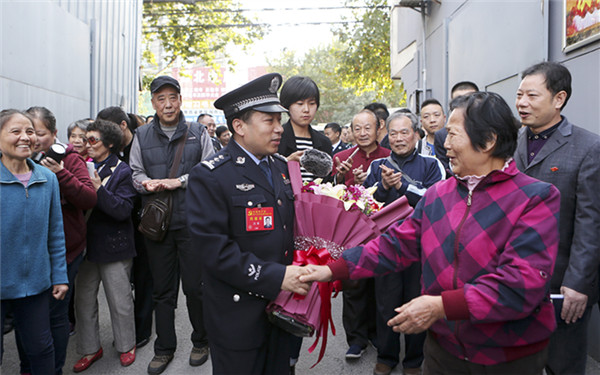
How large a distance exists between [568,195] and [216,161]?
6.92ft

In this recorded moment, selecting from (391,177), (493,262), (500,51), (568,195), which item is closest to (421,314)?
(493,262)

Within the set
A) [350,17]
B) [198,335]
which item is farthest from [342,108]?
[198,335]

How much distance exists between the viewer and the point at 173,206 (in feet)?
13.4

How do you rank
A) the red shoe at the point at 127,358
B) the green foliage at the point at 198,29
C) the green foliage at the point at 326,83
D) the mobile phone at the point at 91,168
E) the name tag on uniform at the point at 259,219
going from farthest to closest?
the green foliage at the point at 326,83, the green foliage at the point at 198,29, the red shoe at the point at 127,358, the mobile phone at the point at 91,168, the name tag on uniform at the point at 259,219

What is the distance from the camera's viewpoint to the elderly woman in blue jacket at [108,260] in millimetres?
4109

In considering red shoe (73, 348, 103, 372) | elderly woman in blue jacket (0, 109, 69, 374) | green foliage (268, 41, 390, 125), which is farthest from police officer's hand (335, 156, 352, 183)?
green foliage (268, 41, 390, 125)

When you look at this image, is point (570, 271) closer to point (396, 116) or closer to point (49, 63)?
point (396, 116)

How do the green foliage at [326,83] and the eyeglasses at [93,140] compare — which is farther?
the green foliage at [326,83]

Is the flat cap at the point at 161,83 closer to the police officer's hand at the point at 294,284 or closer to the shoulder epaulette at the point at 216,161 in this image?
the shoulder epaulette at the point at 216,161

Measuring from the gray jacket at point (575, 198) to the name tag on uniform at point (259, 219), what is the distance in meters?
1.76

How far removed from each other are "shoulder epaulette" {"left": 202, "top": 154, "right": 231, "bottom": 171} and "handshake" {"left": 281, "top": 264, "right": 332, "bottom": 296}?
643 mm

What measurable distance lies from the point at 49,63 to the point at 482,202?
648 centimetres

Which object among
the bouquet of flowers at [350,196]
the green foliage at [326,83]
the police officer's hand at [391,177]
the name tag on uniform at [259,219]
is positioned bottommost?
the name tag on uniform at [259,219]

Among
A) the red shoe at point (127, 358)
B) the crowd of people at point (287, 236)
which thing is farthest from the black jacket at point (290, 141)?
the red shoe at point (127, 358)
